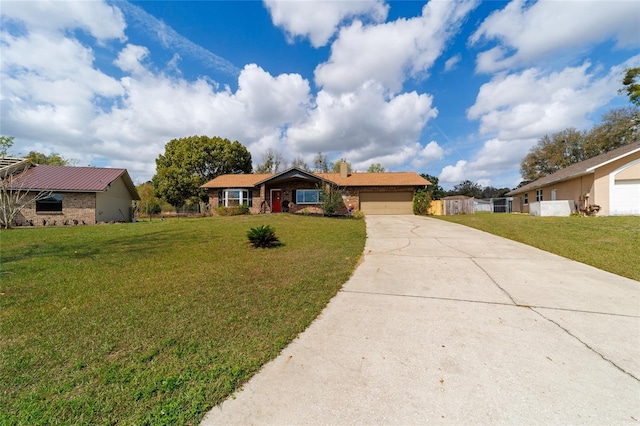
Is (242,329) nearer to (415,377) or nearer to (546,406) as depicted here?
(415,377)

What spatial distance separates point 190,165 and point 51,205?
13.7 m

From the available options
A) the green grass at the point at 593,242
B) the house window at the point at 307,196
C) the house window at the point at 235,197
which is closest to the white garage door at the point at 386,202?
the house window at the point at 307,196

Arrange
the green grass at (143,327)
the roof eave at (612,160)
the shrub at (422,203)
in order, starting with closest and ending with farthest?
the green grass at (143,327), the roof eave at (612,160), the shrub at (422,203)

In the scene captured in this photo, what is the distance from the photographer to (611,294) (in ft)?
14.4

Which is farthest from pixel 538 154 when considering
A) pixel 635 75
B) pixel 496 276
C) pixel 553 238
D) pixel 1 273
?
pixel 1 273

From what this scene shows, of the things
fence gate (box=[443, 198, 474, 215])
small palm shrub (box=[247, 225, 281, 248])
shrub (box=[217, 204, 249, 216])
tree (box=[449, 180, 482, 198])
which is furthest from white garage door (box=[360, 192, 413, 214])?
tree (box=[449, 180, 482, 198])

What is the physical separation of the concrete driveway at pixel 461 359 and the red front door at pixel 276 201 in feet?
61.2

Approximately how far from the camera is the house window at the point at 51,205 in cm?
1808

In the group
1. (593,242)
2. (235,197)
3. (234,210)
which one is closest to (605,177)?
(593,242)

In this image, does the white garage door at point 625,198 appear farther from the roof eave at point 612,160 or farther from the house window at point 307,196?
the house window at point 307,196

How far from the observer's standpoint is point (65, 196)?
60.2ft

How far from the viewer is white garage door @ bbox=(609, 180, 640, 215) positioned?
1595cm

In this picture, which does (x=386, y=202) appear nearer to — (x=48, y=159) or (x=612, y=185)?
(x=612, y=185)

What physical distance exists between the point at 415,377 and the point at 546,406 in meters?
0.97
